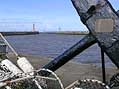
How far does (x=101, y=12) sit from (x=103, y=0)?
0.25 metres

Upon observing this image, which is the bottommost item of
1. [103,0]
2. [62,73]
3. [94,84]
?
[62,73]

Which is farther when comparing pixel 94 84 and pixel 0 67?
pixel 0 67

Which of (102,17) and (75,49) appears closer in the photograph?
(102,17)

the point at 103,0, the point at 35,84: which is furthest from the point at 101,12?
the point at 35,84

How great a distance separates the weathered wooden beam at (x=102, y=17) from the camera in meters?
8.24

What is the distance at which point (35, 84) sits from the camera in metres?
7.45

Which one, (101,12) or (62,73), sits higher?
(101,12)

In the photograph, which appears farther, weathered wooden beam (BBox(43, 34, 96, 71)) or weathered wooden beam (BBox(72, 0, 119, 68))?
weathered wooden beam (BBox(43, 34, 96, 71))

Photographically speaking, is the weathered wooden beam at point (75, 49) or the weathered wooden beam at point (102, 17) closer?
the weathered wooden beam at point (102, 17)

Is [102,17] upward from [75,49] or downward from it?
upward

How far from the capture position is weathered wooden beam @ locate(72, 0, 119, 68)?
27.0ft

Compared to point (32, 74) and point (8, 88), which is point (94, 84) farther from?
point (8, 88)

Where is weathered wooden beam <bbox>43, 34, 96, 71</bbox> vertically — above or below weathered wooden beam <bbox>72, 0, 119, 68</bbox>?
below

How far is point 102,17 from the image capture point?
8.41 meters
